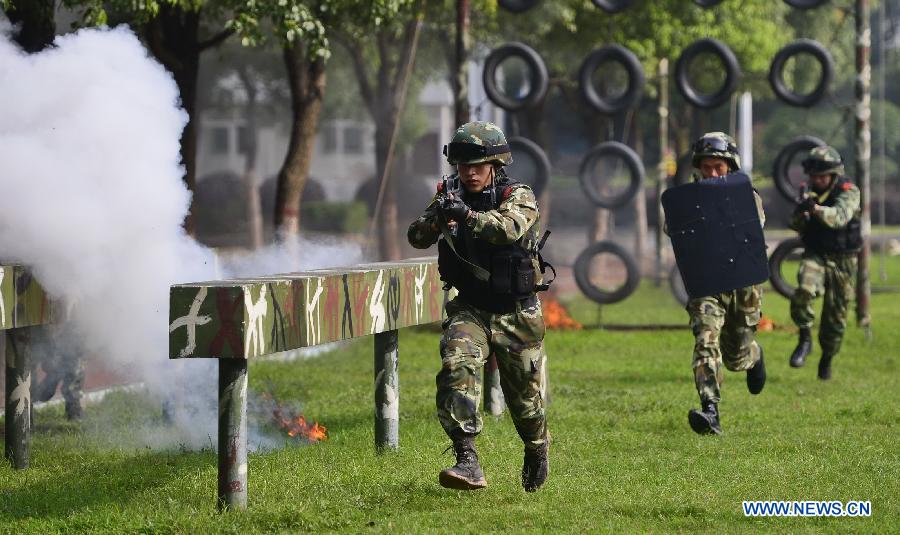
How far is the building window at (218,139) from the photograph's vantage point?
3625 cm

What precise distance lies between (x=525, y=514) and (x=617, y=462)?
184 cm

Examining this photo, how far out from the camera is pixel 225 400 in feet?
23.9

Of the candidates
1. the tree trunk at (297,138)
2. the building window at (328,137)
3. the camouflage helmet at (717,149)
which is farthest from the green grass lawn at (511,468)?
the building window at (328,137)

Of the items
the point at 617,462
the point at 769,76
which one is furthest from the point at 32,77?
the point at 769,76

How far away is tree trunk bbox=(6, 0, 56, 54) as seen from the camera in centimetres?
1178

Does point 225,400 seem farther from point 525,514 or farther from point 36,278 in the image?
point 36,278

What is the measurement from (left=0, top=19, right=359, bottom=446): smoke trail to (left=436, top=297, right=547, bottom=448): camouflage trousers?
2.32 m

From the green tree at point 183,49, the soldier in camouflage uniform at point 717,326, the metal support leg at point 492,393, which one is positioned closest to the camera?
the soldier in camouflage uniform at point 717,326

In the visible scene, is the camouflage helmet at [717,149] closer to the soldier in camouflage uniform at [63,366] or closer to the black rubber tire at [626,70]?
the soldier in camouflage uniform at [63,366]

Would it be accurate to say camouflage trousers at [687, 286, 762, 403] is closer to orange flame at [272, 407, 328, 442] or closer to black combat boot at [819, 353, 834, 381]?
orange flame at [272, 407, 328, 442]

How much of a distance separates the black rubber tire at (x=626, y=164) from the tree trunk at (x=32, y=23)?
9.97 meters

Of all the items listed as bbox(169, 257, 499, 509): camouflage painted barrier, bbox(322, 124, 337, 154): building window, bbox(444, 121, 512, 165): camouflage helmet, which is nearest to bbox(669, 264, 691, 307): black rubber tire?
bbox(169, 257, 499, 509): camouflage painted barrier

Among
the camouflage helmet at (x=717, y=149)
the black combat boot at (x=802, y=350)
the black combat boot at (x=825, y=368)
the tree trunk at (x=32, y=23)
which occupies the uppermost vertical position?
the tree trunk at (x=32, y=23)

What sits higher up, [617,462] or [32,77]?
[32,77]
